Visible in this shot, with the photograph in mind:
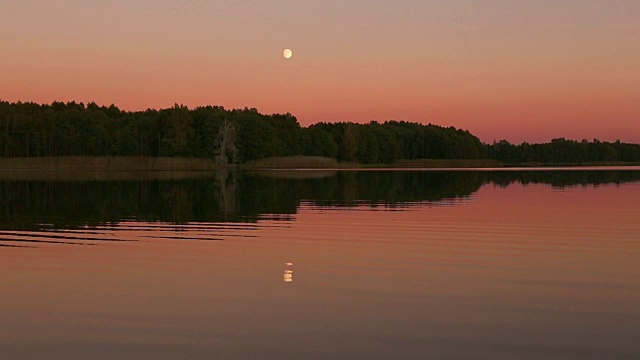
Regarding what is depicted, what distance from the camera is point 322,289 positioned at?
47.9 ft

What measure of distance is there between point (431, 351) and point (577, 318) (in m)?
3.36

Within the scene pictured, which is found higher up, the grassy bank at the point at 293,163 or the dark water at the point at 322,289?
the grassy bank at the point at 293,163

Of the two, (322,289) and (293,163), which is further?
(293,163)

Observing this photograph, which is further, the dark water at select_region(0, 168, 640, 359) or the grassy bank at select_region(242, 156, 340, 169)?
the grassy bank at select_region(242, 156, 340, 169)

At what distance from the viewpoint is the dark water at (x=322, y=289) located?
10.4 metres

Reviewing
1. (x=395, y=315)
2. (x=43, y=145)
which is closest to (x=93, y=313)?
(x=395, y=315)

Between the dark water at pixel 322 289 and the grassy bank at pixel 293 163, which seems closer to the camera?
the dark water at pixel 322 289

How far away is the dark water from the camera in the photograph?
10.4 m

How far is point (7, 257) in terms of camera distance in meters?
19.5

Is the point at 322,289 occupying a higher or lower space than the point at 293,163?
lower

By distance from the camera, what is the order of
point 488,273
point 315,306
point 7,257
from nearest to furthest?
point 315,306
point 488,273
point 7,257

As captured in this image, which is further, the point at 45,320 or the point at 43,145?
the point at 43,145

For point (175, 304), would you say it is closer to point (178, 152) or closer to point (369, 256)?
point (369, 256)

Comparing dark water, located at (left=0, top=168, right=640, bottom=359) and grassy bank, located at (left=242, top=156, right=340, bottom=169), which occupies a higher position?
grassy bank, located at (left=242, top=156, right=340, bottom=169)
